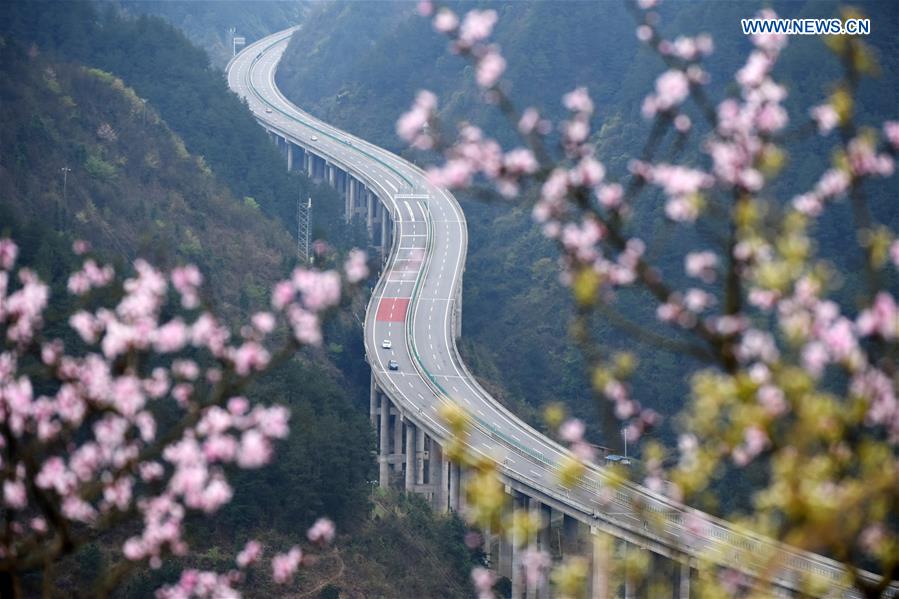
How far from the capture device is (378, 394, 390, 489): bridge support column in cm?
7919

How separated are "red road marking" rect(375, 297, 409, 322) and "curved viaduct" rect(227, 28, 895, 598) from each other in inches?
3.9

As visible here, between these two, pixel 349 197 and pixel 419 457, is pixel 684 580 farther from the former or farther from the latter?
pixel 349 197

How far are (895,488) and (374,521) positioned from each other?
54.7 meters

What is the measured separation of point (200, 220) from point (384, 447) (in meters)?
23.6

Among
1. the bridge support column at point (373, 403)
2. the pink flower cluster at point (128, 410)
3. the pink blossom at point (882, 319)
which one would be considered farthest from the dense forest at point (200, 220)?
the pink blossom at point (882, 319)

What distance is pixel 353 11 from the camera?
163 m

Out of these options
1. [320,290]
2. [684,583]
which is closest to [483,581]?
[320,290]

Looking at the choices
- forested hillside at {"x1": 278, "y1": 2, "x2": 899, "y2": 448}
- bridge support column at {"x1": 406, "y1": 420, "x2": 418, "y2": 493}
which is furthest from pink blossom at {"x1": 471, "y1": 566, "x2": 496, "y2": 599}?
forested hillside at {"x1": 278, "y1": 2, "x2": 899, "y2": 448}

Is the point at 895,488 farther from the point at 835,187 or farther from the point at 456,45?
the point at 456,45

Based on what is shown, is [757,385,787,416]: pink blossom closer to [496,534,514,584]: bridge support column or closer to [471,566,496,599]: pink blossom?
[471,566,496,599]: pink blossom

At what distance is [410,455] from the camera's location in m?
77.6

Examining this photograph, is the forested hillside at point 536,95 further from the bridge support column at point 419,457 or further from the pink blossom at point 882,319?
the pink blossom at point 882,319

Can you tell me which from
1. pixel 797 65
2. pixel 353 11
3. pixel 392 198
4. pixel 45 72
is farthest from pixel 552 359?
pixel 353 11

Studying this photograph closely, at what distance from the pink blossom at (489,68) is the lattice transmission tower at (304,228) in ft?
270
